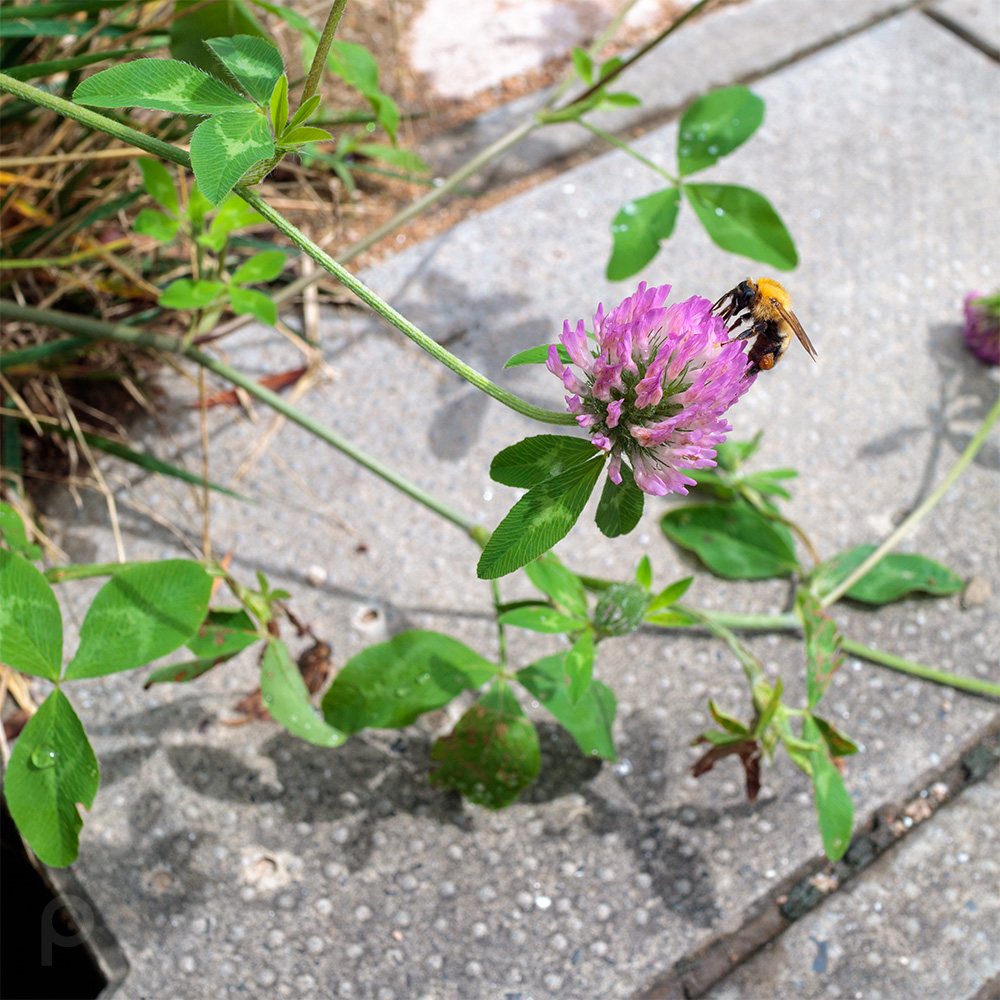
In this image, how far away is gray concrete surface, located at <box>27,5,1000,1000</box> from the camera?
1156 mm

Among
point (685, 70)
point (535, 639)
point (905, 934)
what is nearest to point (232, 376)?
point (535, 639)

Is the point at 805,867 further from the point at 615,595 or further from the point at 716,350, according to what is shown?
the point at 716,350

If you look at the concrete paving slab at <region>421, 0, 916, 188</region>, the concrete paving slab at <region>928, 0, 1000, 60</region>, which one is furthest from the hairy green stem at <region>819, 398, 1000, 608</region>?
the concrete paving slab at <region>928, 0, 1000, 60</region>

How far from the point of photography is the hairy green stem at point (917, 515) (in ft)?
4.49

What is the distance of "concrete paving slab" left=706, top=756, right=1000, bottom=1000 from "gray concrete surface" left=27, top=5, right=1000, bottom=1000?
0.05 feet

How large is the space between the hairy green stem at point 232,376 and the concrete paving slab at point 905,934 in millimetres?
627

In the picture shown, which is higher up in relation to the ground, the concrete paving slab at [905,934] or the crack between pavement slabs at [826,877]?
the crack between pavement slabs at [826,877]

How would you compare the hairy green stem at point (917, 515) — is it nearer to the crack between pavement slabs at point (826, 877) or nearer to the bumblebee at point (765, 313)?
the crack between pavement slabs at point (826, 877)

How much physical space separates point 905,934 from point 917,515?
0.57m

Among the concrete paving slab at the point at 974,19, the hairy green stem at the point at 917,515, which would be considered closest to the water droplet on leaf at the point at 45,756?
the hairy green stem at the point at 917,515

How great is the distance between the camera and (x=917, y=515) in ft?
4.75

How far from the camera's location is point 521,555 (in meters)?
0.82

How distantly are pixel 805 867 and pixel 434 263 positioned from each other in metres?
1.09

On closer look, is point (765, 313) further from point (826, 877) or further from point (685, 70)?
point (685, 70)
